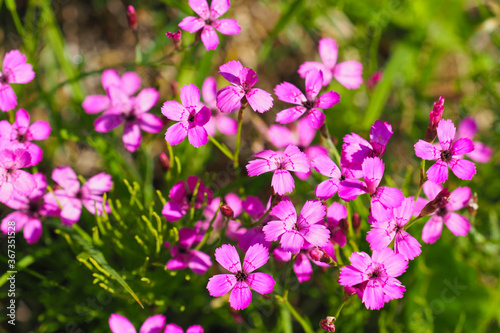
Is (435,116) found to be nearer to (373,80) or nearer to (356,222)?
(356,222)

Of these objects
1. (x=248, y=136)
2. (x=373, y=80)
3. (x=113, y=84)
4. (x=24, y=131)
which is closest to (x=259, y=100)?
(x=113, y=84)

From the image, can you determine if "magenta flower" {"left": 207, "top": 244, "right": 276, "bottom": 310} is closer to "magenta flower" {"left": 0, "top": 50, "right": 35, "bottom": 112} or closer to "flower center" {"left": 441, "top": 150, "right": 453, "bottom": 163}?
"flower center" {"left": 441, "top": 150, "right": 453, "bottom": 163}

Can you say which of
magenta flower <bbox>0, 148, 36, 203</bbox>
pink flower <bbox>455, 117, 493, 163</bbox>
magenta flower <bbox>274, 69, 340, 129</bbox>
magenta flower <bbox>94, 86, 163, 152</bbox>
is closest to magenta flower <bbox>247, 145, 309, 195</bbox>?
magenta flower <bbox>274, 69, 340, 129</bbox>

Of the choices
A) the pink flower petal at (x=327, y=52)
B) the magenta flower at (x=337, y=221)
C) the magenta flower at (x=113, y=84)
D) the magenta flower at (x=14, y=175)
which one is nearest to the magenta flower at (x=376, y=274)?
the magenta flower at (x=337, y=221)

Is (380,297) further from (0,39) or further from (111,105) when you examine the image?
(0,39)

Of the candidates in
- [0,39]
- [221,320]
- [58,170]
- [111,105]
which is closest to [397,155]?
[221,320]
